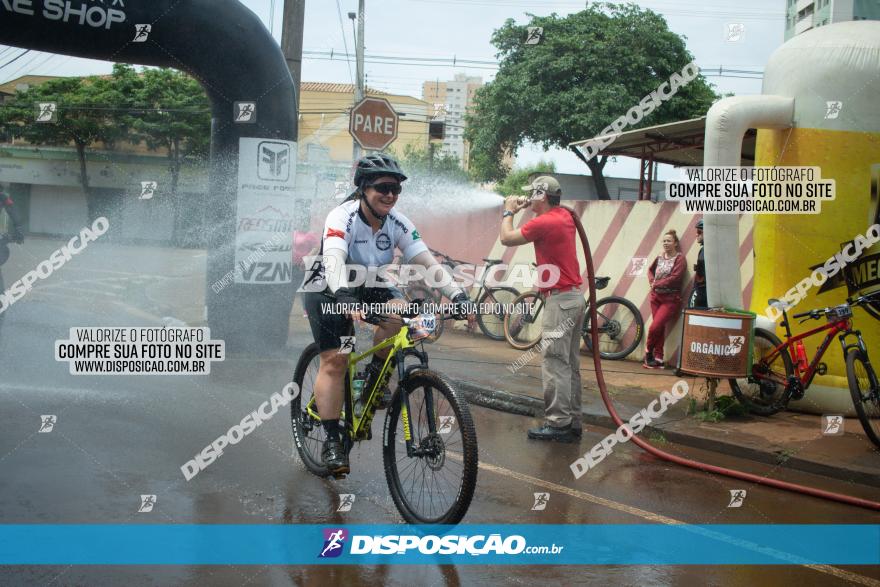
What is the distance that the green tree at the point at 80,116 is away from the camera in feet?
83.8

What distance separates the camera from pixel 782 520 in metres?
5.39

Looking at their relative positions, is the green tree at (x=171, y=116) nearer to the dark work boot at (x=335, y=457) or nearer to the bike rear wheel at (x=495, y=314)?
the bike rear wheel at (x=495, y=314)

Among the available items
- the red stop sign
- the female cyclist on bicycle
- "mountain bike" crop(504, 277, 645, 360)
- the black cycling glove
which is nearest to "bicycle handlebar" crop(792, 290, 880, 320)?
the female cyclist on bicycle

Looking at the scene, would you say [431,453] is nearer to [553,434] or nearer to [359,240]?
[359,240]

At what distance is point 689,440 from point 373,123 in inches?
274

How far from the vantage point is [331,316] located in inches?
209

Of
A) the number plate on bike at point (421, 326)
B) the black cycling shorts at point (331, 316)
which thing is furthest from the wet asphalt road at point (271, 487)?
the number plate on bike at point (421, 326)

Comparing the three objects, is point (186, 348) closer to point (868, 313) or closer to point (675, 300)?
point (675, 300)

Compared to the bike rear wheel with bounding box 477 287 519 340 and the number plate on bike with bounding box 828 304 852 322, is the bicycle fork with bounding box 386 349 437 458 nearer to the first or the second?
the number plate on bike with bounding box 828 304 852 322

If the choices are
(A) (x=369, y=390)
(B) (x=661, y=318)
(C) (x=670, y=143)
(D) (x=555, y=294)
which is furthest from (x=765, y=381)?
(C) (x=670, y=143)

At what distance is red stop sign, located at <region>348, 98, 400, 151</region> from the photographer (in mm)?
12070

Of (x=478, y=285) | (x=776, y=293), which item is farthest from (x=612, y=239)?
(x=776, y=293)

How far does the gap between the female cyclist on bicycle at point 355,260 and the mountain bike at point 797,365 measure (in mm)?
3845

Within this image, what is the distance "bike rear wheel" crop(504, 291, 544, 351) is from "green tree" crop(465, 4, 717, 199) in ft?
72.1
